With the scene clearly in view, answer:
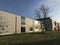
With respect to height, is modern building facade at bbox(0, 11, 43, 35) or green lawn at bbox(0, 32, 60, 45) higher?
modern building facade at bbox(0, 11, 43, 35)

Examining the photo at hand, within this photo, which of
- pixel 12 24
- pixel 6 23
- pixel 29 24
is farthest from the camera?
pixel 29 24

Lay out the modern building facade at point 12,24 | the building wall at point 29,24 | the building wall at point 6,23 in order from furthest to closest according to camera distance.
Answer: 1. the building wall at point 29,24
2. the modern building facade at point 12,24
3. the building wall at point 6,23

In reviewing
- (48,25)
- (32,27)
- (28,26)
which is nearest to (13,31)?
(28,26)

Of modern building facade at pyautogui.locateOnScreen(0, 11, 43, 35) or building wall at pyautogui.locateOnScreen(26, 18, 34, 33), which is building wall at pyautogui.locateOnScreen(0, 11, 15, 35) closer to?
modern building facade at pyautogui.locateOnScreen(0, 11, 43, 35)

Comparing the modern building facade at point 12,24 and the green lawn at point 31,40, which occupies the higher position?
the modern building facade at point 12,24

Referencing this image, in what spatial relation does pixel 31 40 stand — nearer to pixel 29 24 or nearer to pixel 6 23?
pixel 6 23

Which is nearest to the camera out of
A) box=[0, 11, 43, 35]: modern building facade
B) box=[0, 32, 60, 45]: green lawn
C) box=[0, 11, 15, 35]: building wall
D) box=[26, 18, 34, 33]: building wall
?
box=[0, 32, 60, 45]: green lawn

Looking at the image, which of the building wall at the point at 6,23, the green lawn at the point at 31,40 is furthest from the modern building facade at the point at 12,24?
the green lawn at the point at 31,40

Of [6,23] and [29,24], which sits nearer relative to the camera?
[6,23]

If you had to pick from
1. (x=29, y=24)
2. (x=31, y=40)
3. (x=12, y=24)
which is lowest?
(x=31, y=40)

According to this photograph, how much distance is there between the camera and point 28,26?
5412cm

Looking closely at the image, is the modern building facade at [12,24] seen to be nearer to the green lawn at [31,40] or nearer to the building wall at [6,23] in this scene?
the building wall at [6,23]

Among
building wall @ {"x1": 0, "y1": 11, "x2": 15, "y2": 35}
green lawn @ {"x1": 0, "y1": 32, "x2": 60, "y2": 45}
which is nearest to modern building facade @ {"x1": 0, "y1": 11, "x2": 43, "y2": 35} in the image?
building wall @ {"x1": 0, "y1": 11, "x2": 15, "y2": 35}

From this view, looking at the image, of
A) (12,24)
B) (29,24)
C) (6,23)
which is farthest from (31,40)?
(29,24)
